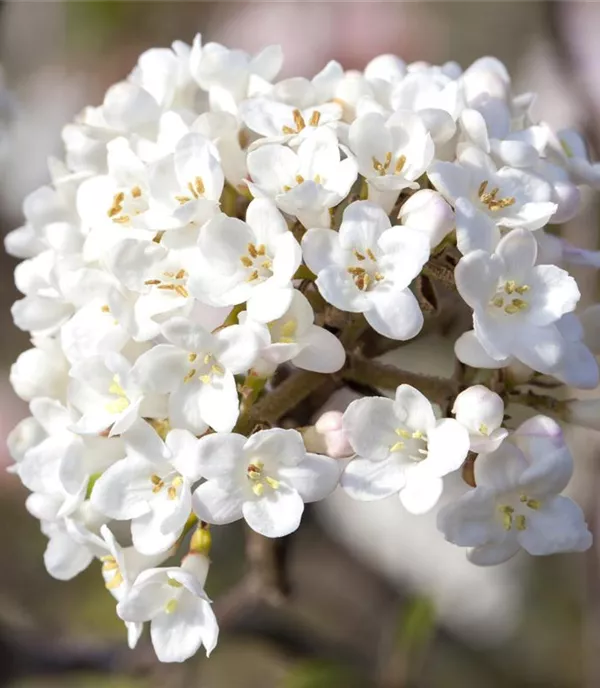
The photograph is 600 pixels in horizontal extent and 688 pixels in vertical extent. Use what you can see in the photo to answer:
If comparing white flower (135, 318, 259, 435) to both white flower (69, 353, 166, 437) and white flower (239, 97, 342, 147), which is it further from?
white flower (239, 97, 342, 147)

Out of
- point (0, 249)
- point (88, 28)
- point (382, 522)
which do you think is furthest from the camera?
point (88, 28)

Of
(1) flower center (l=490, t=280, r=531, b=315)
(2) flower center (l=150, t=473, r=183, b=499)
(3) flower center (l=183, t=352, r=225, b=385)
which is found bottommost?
(2) flower center (l=150, t=473, r=183, b=499)

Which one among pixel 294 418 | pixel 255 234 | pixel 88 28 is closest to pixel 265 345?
pixel 255 234

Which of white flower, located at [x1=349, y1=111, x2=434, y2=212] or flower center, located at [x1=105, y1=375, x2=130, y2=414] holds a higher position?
white flower, located at [x1=349, y1=111, x2=434, y2=212]

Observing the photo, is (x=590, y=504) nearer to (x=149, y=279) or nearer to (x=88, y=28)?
(x=149, y=279)

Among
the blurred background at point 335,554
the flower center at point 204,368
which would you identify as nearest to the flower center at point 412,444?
the flower center at point 204,368

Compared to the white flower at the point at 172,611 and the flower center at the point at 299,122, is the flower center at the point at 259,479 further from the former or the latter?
the flower center at the point at 299,122

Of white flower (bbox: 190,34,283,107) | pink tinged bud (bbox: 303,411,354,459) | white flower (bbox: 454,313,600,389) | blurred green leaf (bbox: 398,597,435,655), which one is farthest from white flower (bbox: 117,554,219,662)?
blurred green leaf (bbox: 398,597,435,655)

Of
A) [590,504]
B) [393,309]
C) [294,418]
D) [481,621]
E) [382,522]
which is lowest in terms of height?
[481,621]
